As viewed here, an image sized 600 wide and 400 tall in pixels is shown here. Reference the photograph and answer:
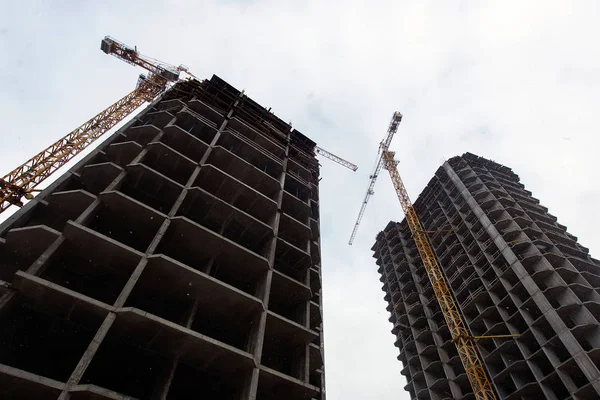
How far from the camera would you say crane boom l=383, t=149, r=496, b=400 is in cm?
3079

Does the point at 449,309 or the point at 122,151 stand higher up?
the point at 449,309

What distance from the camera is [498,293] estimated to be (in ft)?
111

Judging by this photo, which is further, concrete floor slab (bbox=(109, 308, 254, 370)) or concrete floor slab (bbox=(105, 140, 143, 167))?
concrete floor slab (bbox=(105, 140, 143, 167))

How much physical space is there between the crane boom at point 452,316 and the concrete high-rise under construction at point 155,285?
704 inches

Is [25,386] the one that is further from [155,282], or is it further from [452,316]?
[452,316]

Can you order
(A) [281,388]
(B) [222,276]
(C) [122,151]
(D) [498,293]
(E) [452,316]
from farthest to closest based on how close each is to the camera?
(E) [452,316]
(D) [498,293]
(C) [122,151]
(B) [222,276]
(A) [281,388]

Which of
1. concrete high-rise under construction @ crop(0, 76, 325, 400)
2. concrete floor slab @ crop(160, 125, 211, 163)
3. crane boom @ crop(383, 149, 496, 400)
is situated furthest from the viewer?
crane boom @ crop(383, 149, 496, 400)

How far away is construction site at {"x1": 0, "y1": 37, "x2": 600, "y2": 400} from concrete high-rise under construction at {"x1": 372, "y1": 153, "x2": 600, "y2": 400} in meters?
0.16

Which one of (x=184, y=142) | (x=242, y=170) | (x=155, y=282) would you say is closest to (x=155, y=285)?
(x=155, y=282)

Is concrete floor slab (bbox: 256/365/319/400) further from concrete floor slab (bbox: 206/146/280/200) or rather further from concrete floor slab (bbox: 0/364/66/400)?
concrete floor slab (bbox: 206/146/280/200)

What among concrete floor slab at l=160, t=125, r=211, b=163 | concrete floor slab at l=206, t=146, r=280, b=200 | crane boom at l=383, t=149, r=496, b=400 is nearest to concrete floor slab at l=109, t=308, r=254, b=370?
concrete floor slab at l=206, t=146, r=280, b=200

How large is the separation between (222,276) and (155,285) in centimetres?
403

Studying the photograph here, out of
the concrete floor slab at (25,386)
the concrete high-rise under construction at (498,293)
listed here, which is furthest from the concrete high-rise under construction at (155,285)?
the concrete high-rise under construction at (498,293)

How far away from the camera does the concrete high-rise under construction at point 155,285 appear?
1172 centimetres
